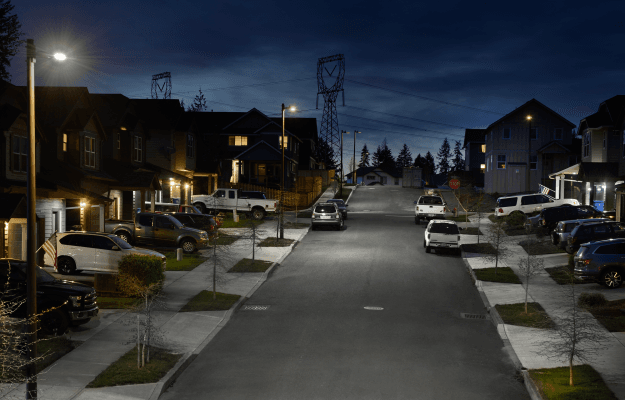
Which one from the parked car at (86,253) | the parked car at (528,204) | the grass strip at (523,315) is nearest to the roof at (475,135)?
the parked car at (528,204)

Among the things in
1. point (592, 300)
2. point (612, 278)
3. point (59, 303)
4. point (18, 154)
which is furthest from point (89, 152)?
point (612, 278)

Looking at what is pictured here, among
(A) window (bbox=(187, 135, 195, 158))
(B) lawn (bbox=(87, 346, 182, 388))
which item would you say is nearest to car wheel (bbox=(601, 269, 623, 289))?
(B) lawn (bbox=(87, 346, 182, 388))

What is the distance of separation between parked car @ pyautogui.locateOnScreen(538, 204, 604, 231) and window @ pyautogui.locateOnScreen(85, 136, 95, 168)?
1069 inches

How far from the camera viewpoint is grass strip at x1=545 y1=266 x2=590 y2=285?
69.8 feet

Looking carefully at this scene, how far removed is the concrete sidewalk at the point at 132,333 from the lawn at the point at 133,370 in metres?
0.16

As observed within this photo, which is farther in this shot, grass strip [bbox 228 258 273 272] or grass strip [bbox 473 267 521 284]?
grass strip [bbox 228 258 273 272]

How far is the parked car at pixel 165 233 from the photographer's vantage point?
27938mm

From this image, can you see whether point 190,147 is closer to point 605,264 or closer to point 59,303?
point 59,303

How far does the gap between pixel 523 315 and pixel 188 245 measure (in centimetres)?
1698

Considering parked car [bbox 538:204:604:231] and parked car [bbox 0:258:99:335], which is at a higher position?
parked car [bbox 538:204:604:231]

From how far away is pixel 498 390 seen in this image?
10.9 meters

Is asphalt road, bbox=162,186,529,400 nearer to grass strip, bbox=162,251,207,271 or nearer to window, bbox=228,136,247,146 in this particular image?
grass strip, bbox=162,251,207,271

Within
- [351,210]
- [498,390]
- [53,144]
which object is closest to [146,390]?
[498,390]

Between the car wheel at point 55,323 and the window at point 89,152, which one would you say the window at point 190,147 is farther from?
the car wheel at point 55,323
